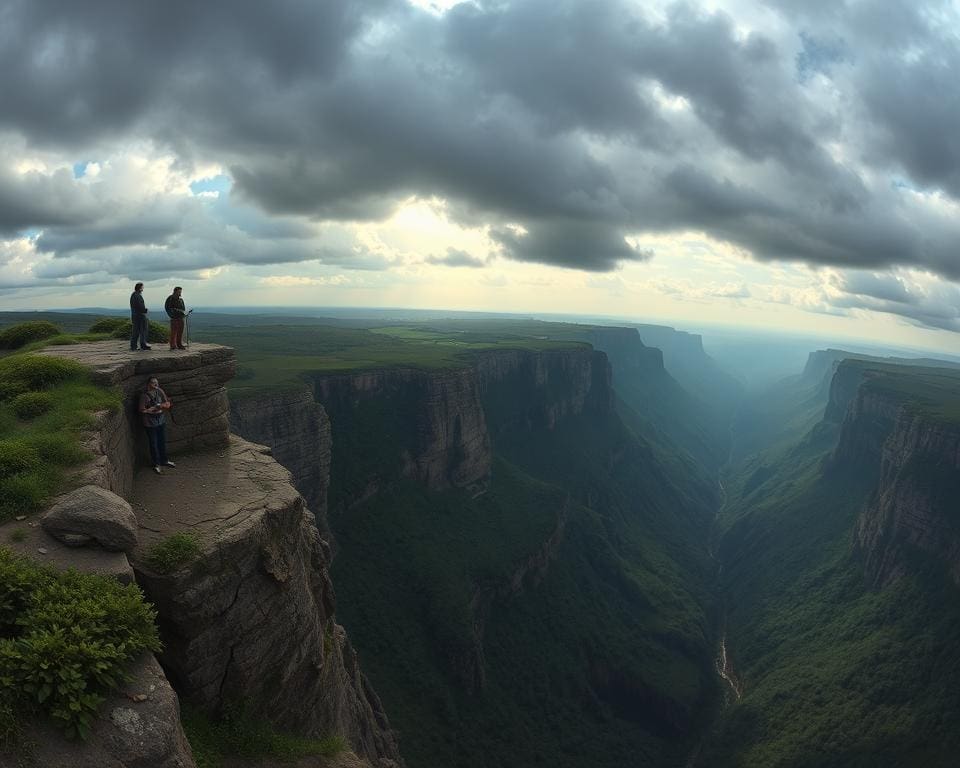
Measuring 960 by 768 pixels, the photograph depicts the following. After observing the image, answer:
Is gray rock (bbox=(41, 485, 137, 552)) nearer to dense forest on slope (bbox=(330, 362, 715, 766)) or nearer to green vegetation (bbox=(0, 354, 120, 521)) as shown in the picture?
green vegetation (bbox=(0, 354, 120, 521))

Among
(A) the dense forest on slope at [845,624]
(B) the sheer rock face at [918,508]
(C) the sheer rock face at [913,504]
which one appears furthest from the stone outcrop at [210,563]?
(C) the sheer rock face at [913,504]

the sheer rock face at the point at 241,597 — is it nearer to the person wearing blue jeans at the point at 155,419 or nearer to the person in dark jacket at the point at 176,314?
the person wearing blue jeans at the point at 155,419

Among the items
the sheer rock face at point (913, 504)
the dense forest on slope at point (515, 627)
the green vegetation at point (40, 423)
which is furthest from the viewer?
the sheer rock face at point (913, 504)

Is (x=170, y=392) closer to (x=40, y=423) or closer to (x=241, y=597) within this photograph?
(x=40, y=423)

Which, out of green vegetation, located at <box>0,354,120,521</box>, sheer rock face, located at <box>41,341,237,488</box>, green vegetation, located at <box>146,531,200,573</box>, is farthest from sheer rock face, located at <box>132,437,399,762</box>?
green vegetation, located at <box>0,354,120,521</box>

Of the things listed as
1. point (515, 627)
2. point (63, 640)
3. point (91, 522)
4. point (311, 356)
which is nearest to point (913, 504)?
point (515, 627)

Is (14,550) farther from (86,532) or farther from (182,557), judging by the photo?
(182,557)
